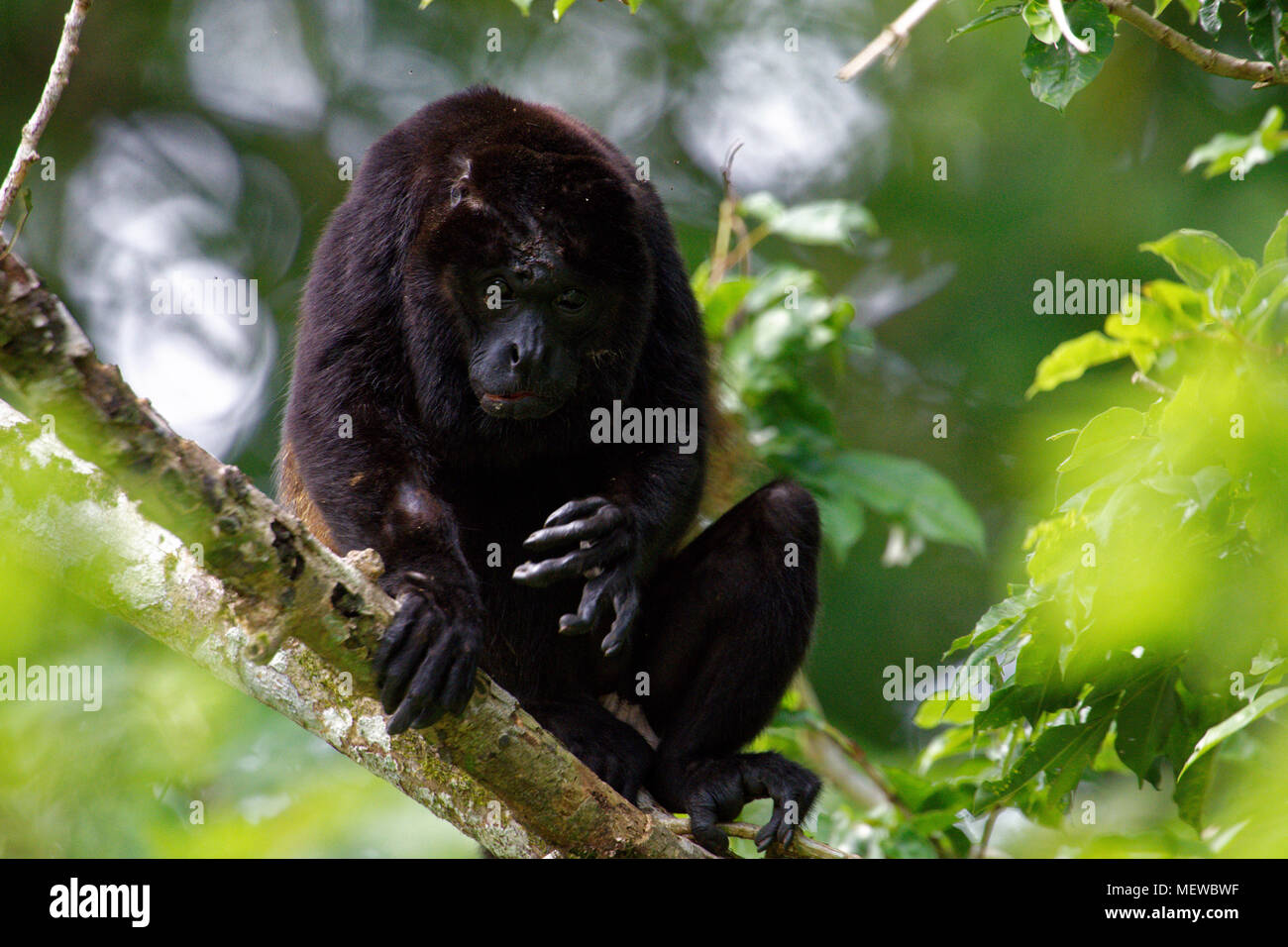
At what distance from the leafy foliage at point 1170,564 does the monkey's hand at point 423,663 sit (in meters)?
1.36

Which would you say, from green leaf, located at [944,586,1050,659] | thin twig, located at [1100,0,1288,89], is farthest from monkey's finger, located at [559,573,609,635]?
thin twig, located at [1100,0,1288,89]

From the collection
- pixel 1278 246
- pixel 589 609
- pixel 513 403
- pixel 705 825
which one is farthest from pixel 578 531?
pixel 1278 246

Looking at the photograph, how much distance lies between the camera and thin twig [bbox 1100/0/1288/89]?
10.5 feet

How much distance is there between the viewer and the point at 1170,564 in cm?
299

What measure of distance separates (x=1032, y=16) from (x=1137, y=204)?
321 inches

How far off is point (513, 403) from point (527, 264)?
0.43 m

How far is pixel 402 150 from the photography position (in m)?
4.48

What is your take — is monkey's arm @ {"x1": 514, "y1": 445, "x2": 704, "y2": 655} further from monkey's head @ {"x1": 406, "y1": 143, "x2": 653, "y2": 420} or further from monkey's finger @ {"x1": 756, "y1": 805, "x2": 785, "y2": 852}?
monkey's finger @ {"x1": 756, "y1": 805, "x2": 785, "y2": 852}

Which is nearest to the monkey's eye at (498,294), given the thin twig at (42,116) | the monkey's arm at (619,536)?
the monkey's arm at (619,536)

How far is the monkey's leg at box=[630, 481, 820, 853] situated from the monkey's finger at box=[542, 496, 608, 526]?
0.72 meters

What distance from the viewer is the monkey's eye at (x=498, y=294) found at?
4.07 metres

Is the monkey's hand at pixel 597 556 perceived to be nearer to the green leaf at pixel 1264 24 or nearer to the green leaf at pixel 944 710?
the green leaf at pixel 944 710

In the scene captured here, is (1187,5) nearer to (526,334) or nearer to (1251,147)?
(1251,147)

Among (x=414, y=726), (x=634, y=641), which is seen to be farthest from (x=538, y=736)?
(x=634, y=641)
